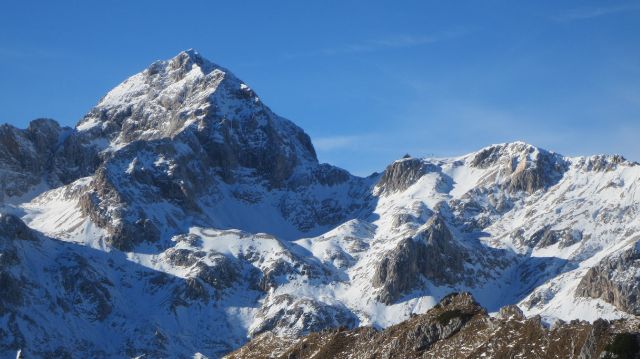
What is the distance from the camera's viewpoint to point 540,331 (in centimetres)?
16200

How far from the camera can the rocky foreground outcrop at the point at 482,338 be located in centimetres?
14562

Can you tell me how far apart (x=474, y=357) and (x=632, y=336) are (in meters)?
28.0

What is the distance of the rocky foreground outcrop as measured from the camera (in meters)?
146

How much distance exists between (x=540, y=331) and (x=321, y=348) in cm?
4674

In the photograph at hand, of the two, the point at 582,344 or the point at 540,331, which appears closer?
the point at 582,344

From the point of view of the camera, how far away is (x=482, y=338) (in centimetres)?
16888

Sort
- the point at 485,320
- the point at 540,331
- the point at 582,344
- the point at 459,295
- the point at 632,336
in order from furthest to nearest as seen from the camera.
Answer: the point at 459,295 < the point at 485,320 < the point at 540,331 < the point at 582,344 < the point at 632,336

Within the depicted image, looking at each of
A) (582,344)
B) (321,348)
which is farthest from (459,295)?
(582,344)

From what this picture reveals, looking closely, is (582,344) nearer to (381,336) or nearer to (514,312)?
(514,312)

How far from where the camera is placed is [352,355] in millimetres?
192250

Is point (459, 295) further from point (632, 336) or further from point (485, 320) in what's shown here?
point (632, 336)

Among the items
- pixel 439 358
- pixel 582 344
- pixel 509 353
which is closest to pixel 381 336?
pixel 439 358

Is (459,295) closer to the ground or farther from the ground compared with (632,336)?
farther from the ground

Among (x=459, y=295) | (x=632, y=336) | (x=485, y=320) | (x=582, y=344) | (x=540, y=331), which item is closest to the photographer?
(x=632, y=336)
